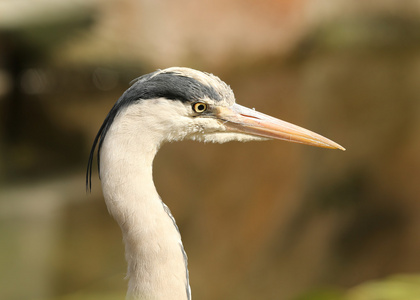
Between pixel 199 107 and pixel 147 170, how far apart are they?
25 cm

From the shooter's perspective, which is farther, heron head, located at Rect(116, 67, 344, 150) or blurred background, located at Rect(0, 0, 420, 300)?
blurred background, located at Rect(0, 0, 420, 300)

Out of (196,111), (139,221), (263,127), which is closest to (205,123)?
(196,111)

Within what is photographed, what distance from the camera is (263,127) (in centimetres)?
159

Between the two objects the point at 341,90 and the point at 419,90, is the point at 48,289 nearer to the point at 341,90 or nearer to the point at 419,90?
the point at 341,90

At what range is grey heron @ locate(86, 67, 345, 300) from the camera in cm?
138

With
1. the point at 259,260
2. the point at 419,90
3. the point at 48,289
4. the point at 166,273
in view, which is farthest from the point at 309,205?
the point at 166,273

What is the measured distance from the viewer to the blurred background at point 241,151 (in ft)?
11.8

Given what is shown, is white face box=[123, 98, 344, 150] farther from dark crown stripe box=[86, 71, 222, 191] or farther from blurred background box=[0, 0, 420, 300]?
blurred background box=[0, 0, 420, 300]

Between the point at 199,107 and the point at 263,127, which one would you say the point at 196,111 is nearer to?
the point at 199,107

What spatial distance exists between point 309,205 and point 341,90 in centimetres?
223

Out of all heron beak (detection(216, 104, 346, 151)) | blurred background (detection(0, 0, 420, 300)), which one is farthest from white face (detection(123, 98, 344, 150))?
blurred background (detection(0, 0, 420, 300))

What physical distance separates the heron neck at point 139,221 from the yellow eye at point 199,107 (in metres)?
0.20

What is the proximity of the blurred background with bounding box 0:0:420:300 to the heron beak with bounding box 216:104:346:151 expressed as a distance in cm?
62

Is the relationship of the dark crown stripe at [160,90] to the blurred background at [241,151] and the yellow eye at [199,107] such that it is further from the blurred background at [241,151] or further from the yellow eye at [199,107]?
the blurred background at [241,151]
